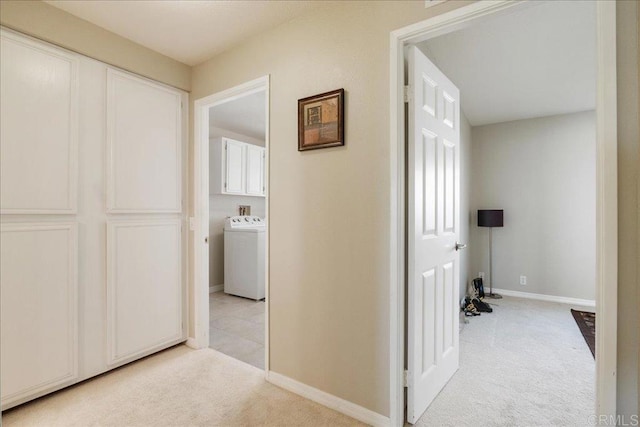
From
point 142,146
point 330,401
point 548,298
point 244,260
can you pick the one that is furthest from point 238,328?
point 548,298

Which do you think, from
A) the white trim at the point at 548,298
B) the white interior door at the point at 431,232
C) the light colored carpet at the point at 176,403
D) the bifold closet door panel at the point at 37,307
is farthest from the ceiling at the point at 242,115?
the white trim at the point at 548,298

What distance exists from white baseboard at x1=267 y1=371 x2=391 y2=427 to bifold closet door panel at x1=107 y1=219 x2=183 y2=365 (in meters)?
1.06

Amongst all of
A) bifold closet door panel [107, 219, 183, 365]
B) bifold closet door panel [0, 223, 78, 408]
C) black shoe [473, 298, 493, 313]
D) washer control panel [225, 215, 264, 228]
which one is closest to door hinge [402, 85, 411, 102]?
bifold closet door panel [107, 219, 183, 365]

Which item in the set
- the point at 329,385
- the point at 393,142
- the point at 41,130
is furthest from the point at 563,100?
the point at 41,130

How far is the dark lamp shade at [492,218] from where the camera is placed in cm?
435

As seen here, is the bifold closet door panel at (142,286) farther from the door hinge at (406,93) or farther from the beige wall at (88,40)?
the door hinge at (406,93)

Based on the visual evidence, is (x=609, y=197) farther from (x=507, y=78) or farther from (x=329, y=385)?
(x=507, y=78)

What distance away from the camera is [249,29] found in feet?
6.99

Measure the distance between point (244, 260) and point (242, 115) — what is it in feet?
6.48

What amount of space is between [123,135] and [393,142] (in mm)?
1971

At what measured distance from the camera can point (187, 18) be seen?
6.57 ft

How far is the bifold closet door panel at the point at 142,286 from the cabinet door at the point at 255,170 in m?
2.39

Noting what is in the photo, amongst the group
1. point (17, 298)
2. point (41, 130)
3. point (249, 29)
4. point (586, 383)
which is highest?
point (249, 29)

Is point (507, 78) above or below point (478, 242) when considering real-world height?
above
